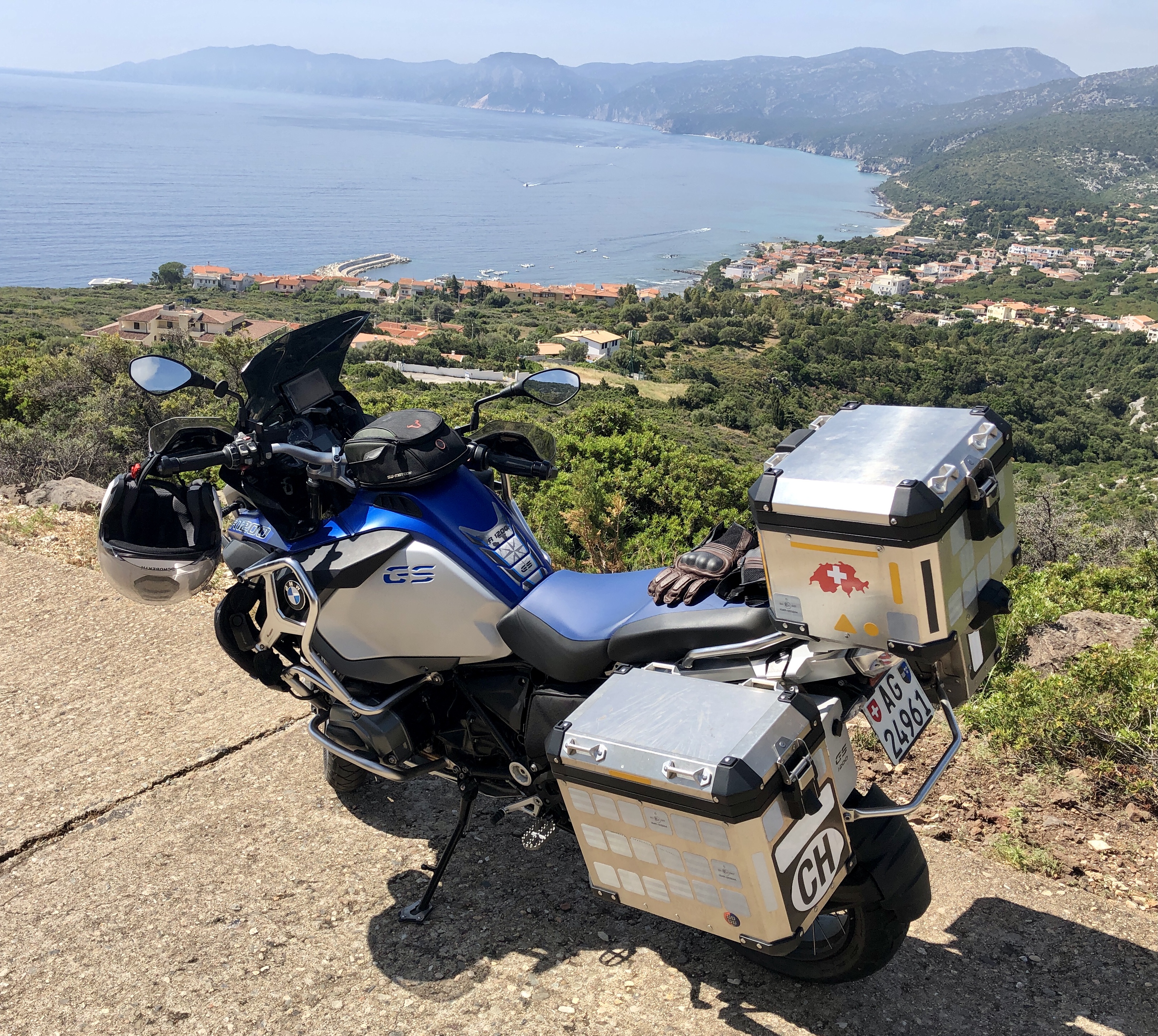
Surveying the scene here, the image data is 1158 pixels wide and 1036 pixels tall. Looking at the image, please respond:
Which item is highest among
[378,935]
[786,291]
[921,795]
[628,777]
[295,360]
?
[295,360]

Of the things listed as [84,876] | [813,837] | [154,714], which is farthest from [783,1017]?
[154,714]

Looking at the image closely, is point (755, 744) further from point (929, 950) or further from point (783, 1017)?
point (929, 950)

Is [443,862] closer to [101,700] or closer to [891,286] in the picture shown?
[101,700]

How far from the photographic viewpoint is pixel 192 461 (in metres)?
2.84

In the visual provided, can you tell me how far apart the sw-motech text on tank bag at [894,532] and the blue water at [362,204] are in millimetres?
72513

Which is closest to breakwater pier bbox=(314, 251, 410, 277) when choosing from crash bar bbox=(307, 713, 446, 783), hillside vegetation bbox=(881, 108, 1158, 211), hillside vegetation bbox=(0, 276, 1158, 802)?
hillside vegetation bbox=(0, 276, 1158, 802)

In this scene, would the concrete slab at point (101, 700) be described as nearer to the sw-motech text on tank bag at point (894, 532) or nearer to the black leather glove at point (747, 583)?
the black leather glove at point (747, 583)

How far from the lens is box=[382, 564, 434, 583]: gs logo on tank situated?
112 inches

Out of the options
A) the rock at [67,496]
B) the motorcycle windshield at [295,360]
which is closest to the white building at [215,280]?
the rock at [67,496]

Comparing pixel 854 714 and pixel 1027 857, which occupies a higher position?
pixel 854 714

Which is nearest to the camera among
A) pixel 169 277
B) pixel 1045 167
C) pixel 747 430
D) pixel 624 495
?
pixel 624 495

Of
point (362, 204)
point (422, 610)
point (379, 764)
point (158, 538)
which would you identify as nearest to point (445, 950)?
point (379, 764)

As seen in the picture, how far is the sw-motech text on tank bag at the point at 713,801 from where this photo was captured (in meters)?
1.99

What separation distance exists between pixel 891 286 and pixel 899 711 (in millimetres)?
99248
